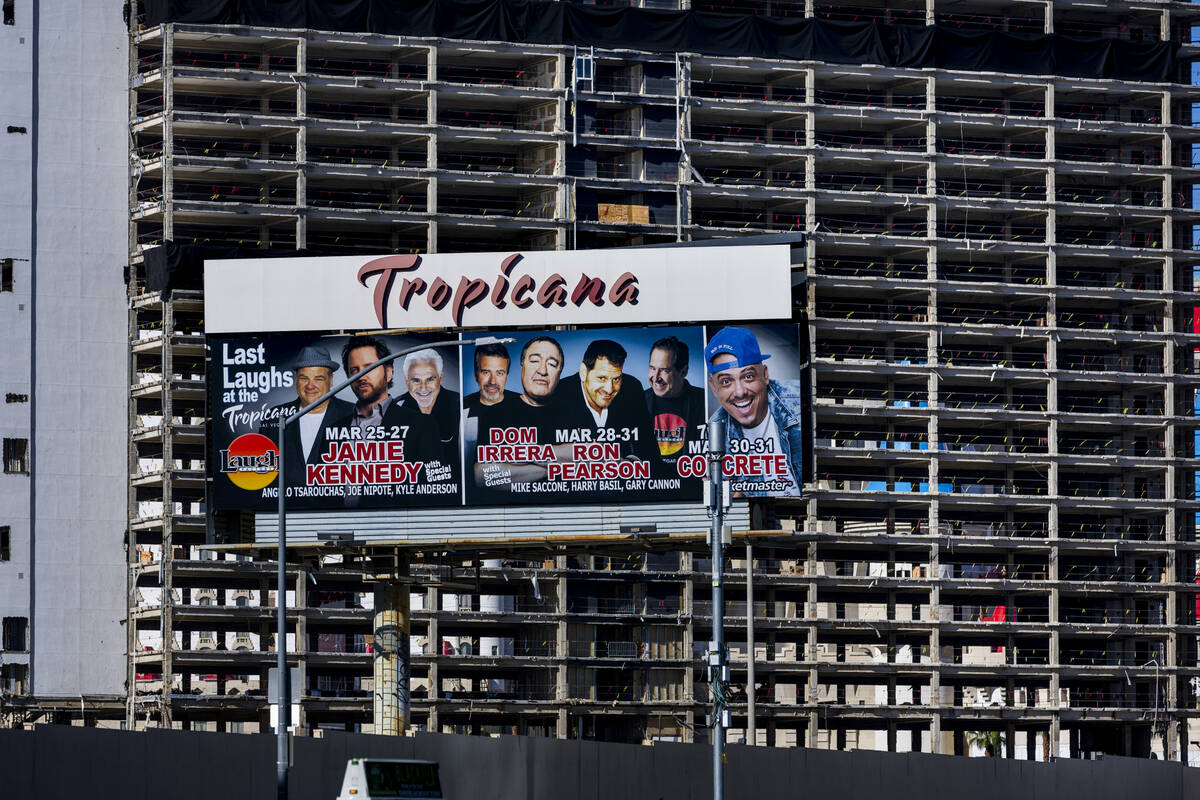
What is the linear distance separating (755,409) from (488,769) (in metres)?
22.0

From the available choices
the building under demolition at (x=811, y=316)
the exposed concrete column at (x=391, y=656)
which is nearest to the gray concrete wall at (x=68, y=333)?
the building under demolition at (x=811, y=316)

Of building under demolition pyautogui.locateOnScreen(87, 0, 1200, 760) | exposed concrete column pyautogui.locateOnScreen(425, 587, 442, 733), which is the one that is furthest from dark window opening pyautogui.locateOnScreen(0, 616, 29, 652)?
exposed concrete column pyautogui.locateOnScreen(425, 587, 442, 733)

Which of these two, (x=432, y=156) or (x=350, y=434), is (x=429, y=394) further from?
(x=432, y=156)

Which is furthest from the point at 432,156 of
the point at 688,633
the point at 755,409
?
the point at 755,409

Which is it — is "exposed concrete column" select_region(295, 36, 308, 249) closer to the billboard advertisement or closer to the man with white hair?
the billboard advertisement

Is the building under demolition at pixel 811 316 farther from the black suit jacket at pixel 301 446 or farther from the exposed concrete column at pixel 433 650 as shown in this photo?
the black suit jacket at pixel 301 446

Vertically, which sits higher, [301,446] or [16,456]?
[301,446]

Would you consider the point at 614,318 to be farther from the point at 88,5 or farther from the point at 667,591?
the point at 88,5

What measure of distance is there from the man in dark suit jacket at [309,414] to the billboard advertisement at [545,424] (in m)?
0.07

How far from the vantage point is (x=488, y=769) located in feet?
182

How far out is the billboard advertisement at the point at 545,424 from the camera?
73875 millimetres

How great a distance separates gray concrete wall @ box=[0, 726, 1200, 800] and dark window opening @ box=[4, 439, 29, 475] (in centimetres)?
6709

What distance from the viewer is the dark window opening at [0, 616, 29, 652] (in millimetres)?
115562

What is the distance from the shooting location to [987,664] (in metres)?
127
